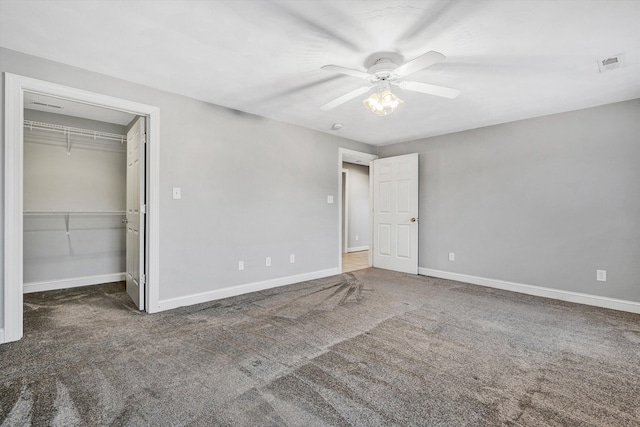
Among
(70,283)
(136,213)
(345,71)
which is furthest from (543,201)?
(70,283)

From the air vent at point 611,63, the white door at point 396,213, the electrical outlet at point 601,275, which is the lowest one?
the electrical outlet at point 601,275

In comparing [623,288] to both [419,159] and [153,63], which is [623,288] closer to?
[419,159]

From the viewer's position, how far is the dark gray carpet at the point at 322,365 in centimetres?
159

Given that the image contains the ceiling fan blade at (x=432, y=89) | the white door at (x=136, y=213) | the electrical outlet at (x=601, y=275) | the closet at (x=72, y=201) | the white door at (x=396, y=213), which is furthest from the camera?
the white door at (x=396, y=213)

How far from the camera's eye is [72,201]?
4121 mm

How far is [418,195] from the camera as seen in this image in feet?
16.8

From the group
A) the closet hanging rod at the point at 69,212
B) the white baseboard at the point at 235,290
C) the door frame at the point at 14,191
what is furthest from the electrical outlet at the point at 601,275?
the closet hanging rod at the point at 69,212

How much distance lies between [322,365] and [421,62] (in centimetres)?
222

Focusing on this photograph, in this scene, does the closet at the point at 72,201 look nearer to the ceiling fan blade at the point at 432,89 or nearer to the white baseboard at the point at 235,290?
the white baseboard at the point at 235,290

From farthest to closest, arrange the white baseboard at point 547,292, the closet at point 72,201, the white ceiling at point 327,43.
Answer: the closet at point 72,201 < the white baseboard at point 547,292 < the white ceiling at point 327,43

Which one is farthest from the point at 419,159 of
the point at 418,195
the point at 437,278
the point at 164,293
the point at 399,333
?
the point at 164,293

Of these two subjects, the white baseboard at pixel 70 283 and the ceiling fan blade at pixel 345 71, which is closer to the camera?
the ceiling fan blade at pixel 345 71

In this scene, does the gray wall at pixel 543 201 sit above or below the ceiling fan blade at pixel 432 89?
below

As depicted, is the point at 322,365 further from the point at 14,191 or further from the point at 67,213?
the point at 67,213
